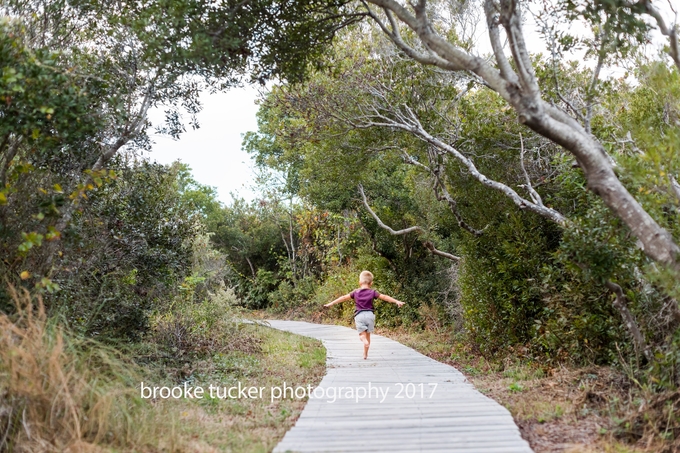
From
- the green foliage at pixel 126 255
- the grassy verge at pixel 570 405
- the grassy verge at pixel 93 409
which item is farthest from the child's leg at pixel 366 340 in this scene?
the green foliage at pixel 126 255

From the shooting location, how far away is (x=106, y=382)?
16.7ft

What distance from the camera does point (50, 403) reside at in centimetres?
438

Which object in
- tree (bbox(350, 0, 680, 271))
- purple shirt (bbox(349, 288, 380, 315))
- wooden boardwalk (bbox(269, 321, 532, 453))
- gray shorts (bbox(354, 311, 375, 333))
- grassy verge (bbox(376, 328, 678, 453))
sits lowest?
wooden boardwalk (bbox(269, 321, 532, 453))

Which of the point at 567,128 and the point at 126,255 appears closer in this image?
the point at 567,128

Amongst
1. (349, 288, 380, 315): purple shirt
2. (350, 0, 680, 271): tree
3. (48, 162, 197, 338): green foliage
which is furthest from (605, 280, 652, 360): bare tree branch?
(48, 162, 197, 338): green foliage

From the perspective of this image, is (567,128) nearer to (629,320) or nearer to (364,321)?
(629,320)

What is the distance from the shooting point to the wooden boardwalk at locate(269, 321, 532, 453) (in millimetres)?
4648

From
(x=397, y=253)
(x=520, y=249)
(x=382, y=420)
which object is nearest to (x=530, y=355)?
(x=520, y=249)

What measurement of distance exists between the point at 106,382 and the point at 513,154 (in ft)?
24.8

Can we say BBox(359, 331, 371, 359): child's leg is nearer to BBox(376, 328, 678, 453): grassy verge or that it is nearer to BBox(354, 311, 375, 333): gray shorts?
BBox(354, 311, 375, 333): gray shorts

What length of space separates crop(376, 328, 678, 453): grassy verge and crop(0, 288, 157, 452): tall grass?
3.40 metres

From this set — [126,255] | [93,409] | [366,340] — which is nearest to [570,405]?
[366,340]

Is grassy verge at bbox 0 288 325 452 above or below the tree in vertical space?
below

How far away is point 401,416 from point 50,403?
3.06 meters
